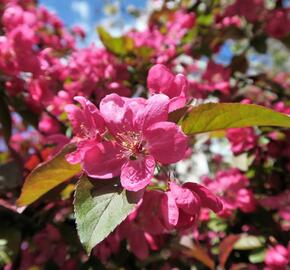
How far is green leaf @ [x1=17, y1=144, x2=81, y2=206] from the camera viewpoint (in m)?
1.11

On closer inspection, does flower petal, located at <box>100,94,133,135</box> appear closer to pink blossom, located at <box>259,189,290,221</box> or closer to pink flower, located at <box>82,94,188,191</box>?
pink flower, located at <box>82,94,188,191</box>

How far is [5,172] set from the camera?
1682 millimetres

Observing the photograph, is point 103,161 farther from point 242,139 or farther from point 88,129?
point 242,139

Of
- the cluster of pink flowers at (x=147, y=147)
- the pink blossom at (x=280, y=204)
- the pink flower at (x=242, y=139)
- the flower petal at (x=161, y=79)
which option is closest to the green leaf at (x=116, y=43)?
the cluster of pink flowers at (x=147, y=147)

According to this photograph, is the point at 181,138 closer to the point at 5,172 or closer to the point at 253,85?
the point at 5,172

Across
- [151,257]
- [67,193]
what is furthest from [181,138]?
[151,257]

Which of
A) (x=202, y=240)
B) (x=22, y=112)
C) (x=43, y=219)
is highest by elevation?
(x=22, y=112)

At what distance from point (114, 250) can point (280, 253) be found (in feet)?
1.97

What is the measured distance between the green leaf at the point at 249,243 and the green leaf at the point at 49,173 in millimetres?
905

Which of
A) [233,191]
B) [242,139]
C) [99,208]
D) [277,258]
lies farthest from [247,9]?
[99,208]

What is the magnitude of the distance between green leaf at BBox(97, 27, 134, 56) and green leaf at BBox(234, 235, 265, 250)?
103 centimetres

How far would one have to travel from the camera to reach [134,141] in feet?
3.50

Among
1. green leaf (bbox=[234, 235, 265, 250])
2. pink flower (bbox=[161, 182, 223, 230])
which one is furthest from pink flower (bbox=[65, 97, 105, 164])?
green leaf (bbox=[234, 235, 265, 250])

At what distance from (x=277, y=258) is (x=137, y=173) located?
843mm
